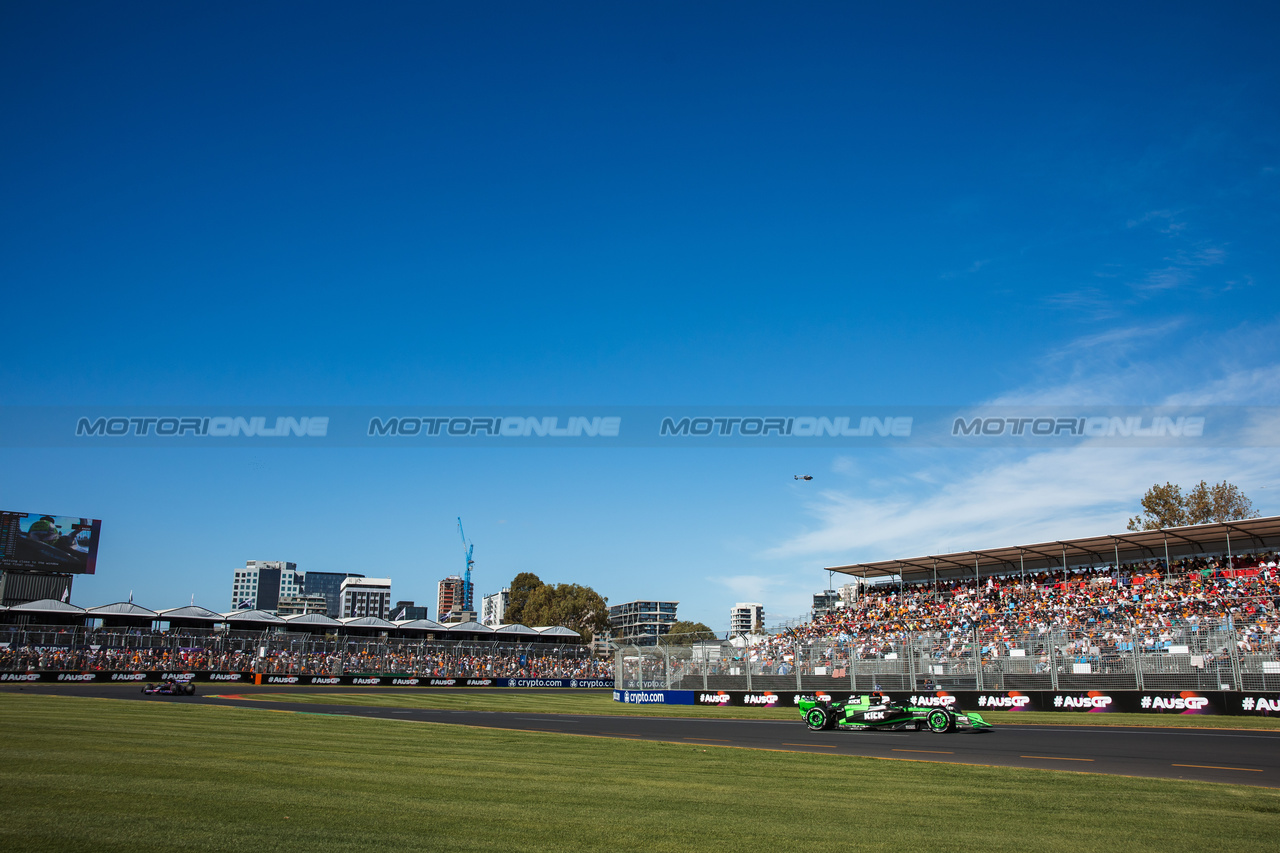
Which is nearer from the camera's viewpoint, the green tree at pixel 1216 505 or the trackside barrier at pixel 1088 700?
the trackside barrier at pixel 1088 700

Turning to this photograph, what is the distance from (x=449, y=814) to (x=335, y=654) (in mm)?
62547

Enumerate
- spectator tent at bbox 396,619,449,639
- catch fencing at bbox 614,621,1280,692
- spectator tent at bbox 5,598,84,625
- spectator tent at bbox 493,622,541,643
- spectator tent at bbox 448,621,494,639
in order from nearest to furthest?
catch fencing at bbox 614,621,1280,692
spectator tent at bbox 5,598,84,625
spectator tent at bbox 396,619,449,639
spectator tent at bbox 448,621,494,639
spectator tent at bbox 493,622,541,643

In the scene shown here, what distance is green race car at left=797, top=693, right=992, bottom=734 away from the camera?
73.7 ft

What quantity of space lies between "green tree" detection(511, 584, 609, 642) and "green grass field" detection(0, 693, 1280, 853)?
99009 mm

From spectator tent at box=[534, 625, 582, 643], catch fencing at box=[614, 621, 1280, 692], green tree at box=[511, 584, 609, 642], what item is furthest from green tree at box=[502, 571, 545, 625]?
catch fencing at box=[614, 621, 1280, 692]

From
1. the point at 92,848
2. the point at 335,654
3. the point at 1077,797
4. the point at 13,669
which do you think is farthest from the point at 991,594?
the point at 13,669

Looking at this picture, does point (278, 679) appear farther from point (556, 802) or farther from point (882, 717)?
point (556, 802)

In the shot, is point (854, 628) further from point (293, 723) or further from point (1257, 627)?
point (293, 723)

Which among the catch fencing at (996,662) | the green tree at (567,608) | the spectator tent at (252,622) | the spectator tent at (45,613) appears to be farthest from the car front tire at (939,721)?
the green tree at (567,608)

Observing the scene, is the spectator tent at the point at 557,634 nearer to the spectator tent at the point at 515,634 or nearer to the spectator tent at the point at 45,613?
the spectator tent at the point at 515,634

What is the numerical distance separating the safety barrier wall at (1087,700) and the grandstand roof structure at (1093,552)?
56.9 feet

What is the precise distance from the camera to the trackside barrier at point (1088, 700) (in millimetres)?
26844

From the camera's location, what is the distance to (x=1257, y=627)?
91.2 ft

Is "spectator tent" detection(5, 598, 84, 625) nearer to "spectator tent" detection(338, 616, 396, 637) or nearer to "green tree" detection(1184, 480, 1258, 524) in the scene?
"spectator tent" detection(338, 616, 396, 637)
